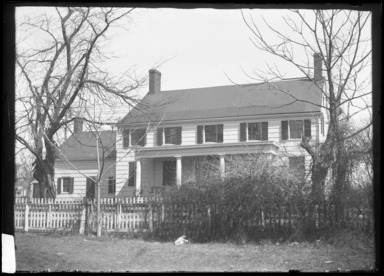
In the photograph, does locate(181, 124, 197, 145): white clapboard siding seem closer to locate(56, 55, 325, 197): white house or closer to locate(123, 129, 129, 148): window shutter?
locate(56, 55, 325, 197): white house

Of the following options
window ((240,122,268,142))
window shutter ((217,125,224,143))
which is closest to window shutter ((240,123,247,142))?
window ((240,122,268,142))

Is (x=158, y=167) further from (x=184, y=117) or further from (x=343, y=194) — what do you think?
(x=343, y=194)

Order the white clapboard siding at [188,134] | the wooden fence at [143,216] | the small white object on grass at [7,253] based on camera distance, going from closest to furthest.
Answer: the small white object on grass at [7,253] < the wooden fence at [143,216] < the white clapboard siding at [188,134]

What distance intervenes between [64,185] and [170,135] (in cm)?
491

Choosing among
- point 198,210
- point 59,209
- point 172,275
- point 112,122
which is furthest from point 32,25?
point 172,275

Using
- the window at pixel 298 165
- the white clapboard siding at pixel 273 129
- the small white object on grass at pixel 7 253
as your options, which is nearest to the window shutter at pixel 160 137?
the white clapboard siding at pixel 273 129

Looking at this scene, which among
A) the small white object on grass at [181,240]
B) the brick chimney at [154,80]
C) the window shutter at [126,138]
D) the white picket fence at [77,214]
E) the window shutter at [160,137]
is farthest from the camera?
the window shutter at [160,137]

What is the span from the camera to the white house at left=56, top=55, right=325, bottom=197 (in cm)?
1488

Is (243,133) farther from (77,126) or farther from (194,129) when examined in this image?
(77,126)

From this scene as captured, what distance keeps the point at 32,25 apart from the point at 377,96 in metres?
9.75

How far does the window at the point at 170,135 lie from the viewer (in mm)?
18062

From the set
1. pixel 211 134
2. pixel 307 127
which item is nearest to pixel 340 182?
pixel 307 127

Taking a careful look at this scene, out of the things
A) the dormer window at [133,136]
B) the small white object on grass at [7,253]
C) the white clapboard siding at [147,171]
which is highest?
the dormer window at [133,136]

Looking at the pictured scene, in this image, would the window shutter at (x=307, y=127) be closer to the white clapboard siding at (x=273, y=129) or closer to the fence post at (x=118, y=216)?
the white clapboard siding at (x=273, y=129)
